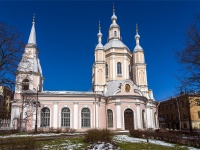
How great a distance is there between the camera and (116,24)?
49.8 metres

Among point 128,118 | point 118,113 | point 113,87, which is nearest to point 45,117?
point 118,113

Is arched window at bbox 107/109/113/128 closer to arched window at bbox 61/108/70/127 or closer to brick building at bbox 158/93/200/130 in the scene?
arched window at bbox 61/108/70/127

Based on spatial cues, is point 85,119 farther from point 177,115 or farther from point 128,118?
point 177,115

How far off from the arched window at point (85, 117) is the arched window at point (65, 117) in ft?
7.38

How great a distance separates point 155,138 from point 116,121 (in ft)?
49.0

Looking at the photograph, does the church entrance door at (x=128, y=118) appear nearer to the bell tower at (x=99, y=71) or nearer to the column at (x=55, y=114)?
→ the bell tower at (x=99, y=71)

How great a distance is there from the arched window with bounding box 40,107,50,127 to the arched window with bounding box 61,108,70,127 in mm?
2176

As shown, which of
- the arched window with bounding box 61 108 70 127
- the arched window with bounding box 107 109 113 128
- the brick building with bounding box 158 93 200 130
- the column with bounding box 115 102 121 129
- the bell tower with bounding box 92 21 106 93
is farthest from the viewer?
the brick building with bounding box 158 93 200 130

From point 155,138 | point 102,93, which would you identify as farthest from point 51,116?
point 155,138

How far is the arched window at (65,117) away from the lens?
3348 cm

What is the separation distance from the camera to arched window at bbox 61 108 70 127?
110 ft

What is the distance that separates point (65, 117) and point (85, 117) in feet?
10.5

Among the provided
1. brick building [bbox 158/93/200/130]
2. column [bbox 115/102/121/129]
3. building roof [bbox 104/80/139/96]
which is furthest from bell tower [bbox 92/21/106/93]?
brick building [bbox 158/93/200/130]

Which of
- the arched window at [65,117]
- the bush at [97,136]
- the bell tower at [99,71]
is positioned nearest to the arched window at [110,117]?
the bell tower at [99,71]
